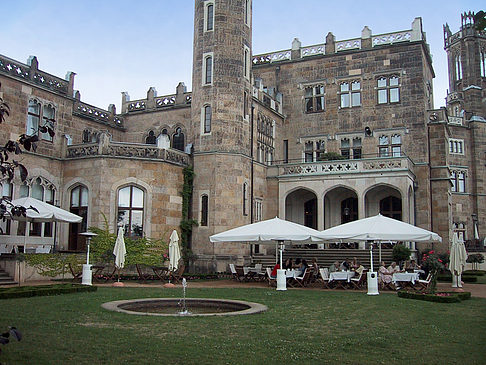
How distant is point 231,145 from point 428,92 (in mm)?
14792

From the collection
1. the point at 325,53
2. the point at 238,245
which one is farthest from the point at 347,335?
the point at 325,53

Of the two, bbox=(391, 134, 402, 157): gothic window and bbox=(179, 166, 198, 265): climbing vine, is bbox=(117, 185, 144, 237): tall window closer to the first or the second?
bbox=(179, 166, 198, 265): climbing vine

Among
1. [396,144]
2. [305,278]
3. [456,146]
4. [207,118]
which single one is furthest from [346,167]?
[456,146]

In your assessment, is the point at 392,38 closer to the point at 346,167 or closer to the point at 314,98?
the point at 314,98

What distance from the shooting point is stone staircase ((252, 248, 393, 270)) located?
27.3 meters

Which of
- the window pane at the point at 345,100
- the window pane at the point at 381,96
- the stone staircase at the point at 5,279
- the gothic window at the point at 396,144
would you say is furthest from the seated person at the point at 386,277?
the window pane at the point at 345,100

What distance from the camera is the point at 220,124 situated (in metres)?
28.2

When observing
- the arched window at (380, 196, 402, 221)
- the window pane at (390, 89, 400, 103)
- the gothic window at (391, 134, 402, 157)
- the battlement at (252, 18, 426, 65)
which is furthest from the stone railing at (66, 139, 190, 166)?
the window pane at (390, 89, 400, 103)

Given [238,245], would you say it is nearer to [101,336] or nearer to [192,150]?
[192,150]

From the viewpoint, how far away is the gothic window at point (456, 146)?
155 feet

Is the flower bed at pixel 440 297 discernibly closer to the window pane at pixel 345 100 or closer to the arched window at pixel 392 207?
the arched window at pixel 392 207

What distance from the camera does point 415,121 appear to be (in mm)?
32188

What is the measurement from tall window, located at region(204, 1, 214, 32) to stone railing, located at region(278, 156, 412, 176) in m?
9.15

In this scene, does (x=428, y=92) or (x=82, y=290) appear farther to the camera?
(x=428, y=92)
